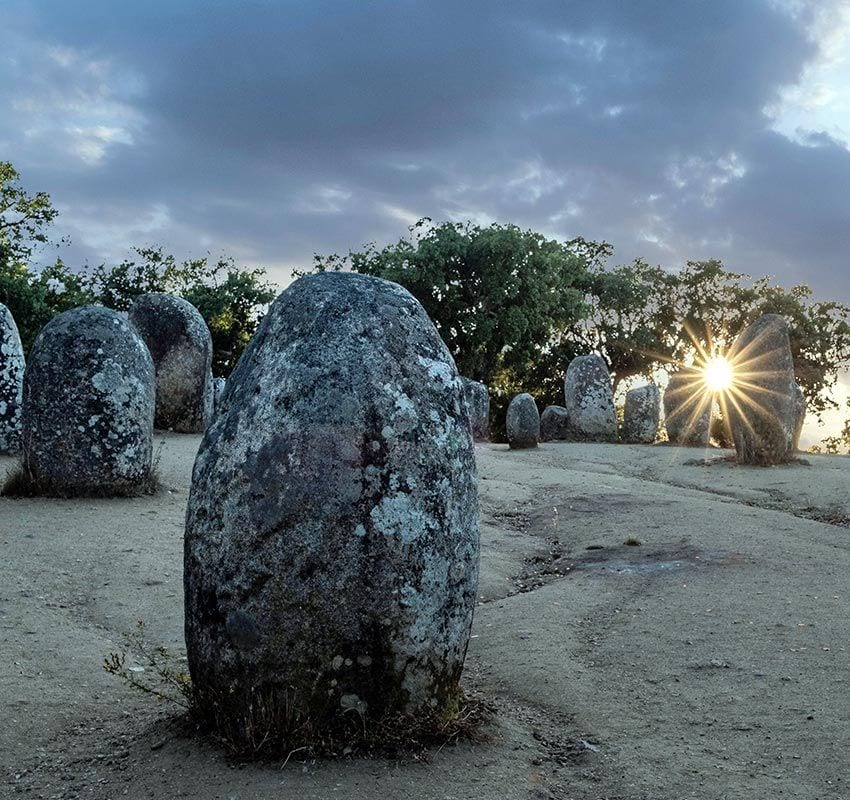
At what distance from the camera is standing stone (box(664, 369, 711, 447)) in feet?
86.3

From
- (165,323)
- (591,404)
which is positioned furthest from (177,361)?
(591,404)

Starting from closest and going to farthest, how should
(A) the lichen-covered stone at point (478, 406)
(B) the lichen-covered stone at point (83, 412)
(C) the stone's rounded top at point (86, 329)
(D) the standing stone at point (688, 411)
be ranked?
(B) the lichen-covered stone at point (83, 412) < (C) the stone's rounded top at point (86, 329) < (D) the standing stone at point (688, 411) < (A) the lichen-covered stone at point (478, 406)

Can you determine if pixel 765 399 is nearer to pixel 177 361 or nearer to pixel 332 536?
pixel 177 361

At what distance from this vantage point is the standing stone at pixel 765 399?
719 inches

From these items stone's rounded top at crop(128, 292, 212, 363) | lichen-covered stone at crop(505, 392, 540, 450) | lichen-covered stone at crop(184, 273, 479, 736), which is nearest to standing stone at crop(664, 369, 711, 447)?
lichen-covered stone at crop(505, 392, 540, 450)

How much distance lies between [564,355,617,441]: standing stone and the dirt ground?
1746 centimetres

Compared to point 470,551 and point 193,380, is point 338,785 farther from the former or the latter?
point 193,380

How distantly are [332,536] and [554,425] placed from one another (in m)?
27.8

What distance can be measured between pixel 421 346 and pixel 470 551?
3.60ft

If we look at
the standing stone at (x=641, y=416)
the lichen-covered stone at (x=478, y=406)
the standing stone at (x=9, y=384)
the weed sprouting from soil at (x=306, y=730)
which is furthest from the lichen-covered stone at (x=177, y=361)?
the weed sprouting from soil at (x=306, y=730)

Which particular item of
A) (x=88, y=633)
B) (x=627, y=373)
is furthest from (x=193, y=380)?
(x=627, y=373)

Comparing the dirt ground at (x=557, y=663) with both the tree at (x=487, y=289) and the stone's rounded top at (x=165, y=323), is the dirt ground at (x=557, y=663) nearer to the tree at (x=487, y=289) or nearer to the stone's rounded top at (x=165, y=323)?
the stone's rounded top at (x=165, y=323)

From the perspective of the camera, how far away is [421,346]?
15.6 feet

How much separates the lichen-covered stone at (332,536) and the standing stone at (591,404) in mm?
25311
